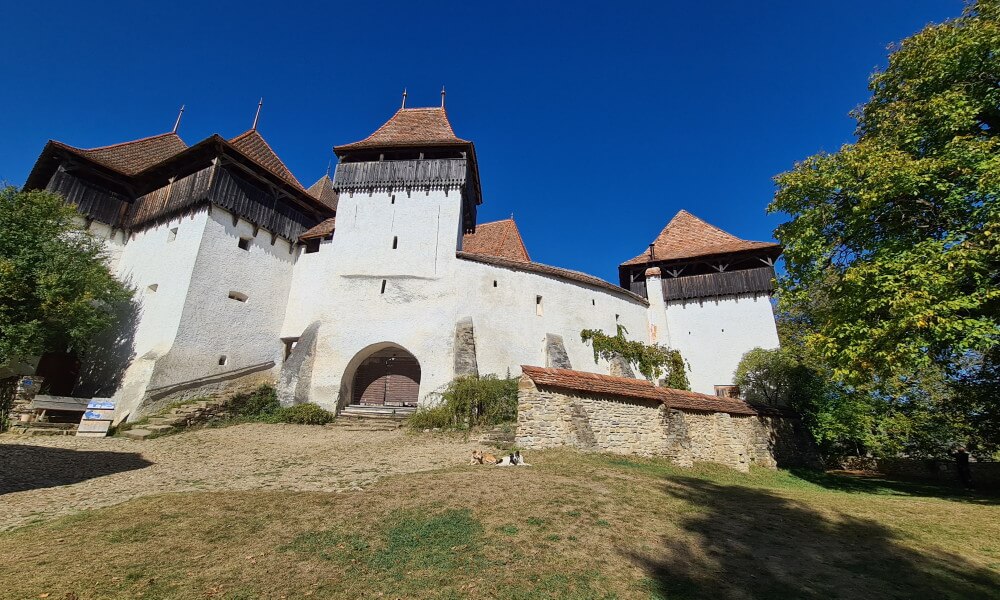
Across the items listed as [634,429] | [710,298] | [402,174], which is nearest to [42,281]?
[402,174]

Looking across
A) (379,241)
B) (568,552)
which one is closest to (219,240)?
(379,241)

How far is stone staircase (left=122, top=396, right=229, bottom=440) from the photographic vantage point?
10.8m

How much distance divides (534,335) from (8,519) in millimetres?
12789

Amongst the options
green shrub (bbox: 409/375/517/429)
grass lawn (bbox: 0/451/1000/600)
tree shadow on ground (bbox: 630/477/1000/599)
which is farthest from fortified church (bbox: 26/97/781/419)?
tree shadow on ground (bbox: 630/477/1000/599)

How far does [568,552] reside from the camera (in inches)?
158

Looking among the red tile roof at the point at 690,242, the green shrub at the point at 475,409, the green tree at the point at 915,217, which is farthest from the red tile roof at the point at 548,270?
the green tree at the point at 915,217

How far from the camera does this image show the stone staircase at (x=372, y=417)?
12.2 meters

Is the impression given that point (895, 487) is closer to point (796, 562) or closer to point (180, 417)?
point (796, 562)

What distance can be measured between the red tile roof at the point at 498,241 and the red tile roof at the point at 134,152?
41.7ft

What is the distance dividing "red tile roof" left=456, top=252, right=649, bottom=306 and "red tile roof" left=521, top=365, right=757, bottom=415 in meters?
6.45

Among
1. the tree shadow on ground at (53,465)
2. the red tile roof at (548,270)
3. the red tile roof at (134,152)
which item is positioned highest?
the red tile roof at (134,152)

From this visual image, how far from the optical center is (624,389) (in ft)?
32.9

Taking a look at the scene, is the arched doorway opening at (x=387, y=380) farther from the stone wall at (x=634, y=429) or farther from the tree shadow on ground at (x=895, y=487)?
the tree shadow on ground at (x=895, y=487)

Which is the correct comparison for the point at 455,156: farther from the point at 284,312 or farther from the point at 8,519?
the point at 8,519
